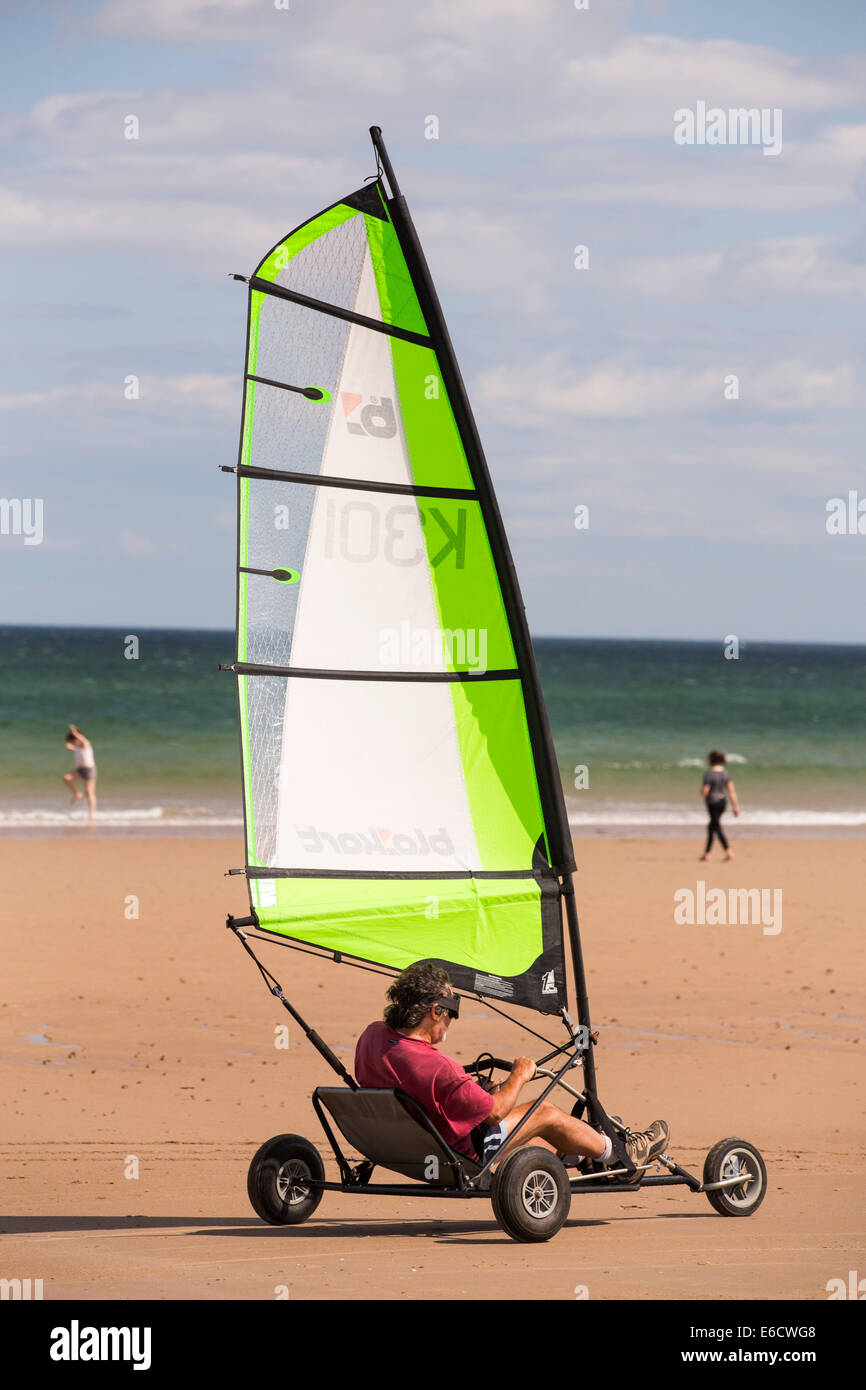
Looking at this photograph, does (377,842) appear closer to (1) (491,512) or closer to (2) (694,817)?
(1) (491,512)

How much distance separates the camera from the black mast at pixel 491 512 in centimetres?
641

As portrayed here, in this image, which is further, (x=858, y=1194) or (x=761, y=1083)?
Result: (x=761, y=1083)

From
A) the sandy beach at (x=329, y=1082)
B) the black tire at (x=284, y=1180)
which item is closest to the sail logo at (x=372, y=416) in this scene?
the black tire at (x=284, y=1180)

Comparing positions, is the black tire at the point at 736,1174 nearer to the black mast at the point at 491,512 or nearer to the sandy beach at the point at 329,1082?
the sandy beach at the point at 329,1082

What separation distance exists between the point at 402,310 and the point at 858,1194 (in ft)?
14.1

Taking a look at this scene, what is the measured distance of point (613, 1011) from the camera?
1147 centimetres

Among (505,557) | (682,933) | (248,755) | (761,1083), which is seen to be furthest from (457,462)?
(682,933)

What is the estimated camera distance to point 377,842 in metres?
6.54

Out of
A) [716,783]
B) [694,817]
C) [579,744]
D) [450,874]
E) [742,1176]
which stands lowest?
[742,1176]

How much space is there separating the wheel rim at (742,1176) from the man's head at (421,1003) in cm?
147

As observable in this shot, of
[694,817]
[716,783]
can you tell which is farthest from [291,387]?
[694,817]

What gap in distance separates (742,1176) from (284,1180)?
1.89 meters
